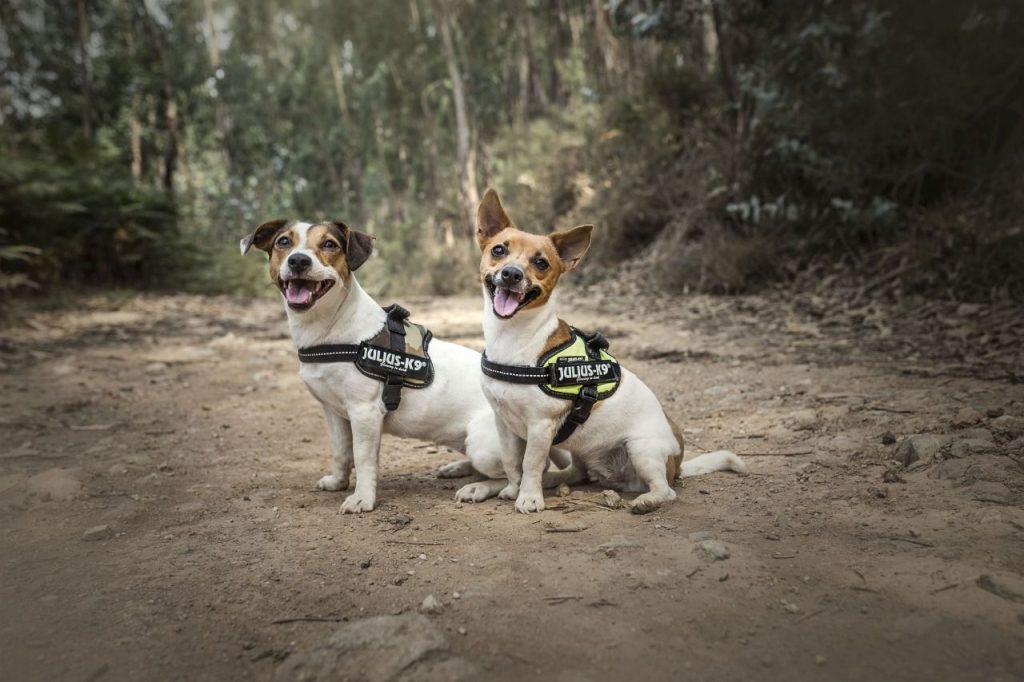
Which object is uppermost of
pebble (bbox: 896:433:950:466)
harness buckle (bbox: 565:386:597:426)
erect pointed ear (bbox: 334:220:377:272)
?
erect pointed ear (bbox: 334:220:377:272)

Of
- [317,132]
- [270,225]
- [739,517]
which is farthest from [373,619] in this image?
[317,132]

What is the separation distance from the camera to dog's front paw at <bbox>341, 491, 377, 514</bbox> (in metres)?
3.78

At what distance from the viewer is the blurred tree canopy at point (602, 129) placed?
8.92 meters

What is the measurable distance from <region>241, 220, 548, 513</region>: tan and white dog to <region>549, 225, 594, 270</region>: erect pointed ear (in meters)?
0.99

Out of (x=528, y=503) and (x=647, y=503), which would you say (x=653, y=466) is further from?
(x=528, y=503)

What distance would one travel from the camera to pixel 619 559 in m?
2.91

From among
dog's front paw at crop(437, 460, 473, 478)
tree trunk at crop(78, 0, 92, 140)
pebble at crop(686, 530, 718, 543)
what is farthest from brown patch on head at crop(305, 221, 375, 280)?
tree trunk at crop(78, 0, 92, 140)

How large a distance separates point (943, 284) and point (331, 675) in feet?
28.0

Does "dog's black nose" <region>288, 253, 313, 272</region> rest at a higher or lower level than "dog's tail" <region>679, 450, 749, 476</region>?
higher

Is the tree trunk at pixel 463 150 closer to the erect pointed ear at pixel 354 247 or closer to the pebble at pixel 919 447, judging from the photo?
the erect pointed ear at pixel 354 247

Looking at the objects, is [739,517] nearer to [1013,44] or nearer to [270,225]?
[270,225]

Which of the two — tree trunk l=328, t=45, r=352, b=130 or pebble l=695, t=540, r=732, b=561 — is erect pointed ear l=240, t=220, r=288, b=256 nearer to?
pebble l=695, t=540, r=732, b=561

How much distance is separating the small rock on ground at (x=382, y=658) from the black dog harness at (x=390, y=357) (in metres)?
1.73

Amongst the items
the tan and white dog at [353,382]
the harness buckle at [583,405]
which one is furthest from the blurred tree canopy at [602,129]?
the tan and white dog at [353,382]
